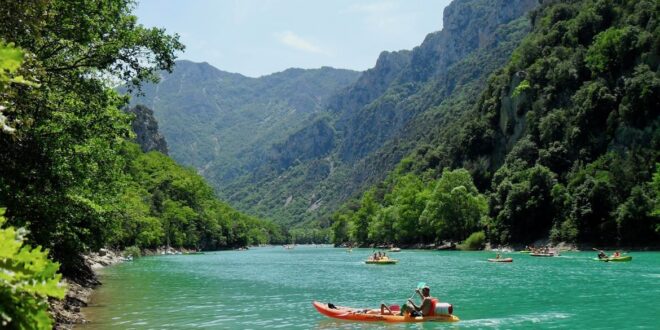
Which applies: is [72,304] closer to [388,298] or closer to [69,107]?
[69,107]

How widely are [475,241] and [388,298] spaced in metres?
74.7

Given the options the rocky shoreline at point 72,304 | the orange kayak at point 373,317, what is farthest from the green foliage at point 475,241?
the orange kayak at point 373,317

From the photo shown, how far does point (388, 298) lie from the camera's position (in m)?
34.7

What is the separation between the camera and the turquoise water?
81.9 ft

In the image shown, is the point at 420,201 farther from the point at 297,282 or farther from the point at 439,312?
the point at 439,312

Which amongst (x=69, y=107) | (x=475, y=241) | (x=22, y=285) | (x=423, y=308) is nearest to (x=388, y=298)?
(x=423, y=308)

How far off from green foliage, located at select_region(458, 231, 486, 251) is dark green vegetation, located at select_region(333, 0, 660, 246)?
1224 millimetres

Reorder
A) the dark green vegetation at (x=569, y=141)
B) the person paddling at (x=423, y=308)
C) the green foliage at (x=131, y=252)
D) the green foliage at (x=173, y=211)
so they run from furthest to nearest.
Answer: the green foliage at (x=173, y=211), the green foliage at (x=131, y=252), the dark green vegetation at (x=569, y=141), the person paddling at (x=423, y=308)

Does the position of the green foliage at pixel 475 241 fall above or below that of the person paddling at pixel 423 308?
above

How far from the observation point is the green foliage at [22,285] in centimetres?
542

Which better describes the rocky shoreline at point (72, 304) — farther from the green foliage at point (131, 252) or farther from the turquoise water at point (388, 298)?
the green foliage at point (131, 252)

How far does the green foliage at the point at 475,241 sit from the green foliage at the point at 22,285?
104m

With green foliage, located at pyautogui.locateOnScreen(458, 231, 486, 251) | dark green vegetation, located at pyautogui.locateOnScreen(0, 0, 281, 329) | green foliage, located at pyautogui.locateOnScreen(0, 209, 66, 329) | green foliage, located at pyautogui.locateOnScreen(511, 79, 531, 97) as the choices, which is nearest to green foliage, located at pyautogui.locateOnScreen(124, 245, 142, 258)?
green foliage, located at pyautogui.locateOnScreen(458, 231, 486, 251)

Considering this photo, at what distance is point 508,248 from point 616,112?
29.2 metres
